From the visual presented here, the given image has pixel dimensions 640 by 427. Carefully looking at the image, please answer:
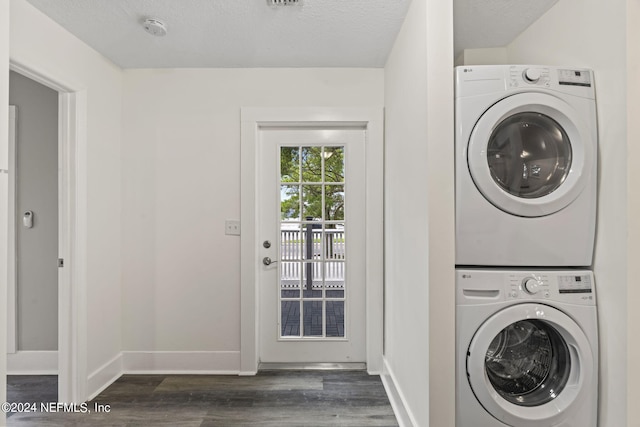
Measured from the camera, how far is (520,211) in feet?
4.85

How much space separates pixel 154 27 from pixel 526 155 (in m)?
2.15

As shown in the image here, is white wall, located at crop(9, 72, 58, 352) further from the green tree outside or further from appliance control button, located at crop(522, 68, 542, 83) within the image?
appliance control button, located at crop(522, 68, 542, 83)

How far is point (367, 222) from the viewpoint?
2.55 meters

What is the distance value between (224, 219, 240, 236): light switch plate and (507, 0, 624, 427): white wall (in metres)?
2.15

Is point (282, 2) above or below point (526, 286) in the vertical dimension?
above

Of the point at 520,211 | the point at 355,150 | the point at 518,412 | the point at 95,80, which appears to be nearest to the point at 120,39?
the point at 95,80

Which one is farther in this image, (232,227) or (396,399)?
(232,227)

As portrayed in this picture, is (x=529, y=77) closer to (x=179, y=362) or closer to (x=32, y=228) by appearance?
(x=179, y=362)

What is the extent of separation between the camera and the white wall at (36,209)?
253 centimetres

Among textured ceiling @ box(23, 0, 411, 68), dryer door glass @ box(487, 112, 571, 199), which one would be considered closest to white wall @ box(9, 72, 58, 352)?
textured ceiling @ box(23, 0, 411, 68)

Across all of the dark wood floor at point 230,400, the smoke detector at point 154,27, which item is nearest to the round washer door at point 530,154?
the dark wood floor at point 230,400

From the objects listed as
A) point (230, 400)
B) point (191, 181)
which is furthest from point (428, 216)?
point (191, 181)

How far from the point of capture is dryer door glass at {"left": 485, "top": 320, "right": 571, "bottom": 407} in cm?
156

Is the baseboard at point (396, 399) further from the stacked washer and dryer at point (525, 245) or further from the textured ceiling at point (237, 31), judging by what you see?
the textured ceiling at point (237, 31)
